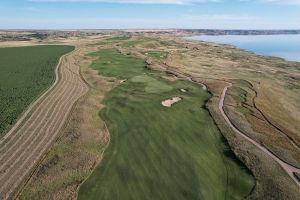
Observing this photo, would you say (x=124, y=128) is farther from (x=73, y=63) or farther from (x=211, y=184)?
(x=73, y=63)

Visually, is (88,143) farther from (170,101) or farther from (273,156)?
(273,156)

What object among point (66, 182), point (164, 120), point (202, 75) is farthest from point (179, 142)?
point (202, 75)

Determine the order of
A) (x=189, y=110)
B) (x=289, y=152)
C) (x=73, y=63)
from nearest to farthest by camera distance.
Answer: (x=289, y=152) → (x=189, y=110) → (x=73, y=63)

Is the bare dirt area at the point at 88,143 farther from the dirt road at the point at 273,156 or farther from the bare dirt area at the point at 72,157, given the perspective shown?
the dirt road at the point at 273,156

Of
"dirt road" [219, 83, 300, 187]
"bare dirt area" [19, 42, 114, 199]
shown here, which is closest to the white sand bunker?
"dirt road" [219, 83, 300, 187]

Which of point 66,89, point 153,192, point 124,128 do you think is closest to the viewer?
point 153,192

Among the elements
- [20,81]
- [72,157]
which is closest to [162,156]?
[72,157]

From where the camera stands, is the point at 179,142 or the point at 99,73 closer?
the point at 179,142
